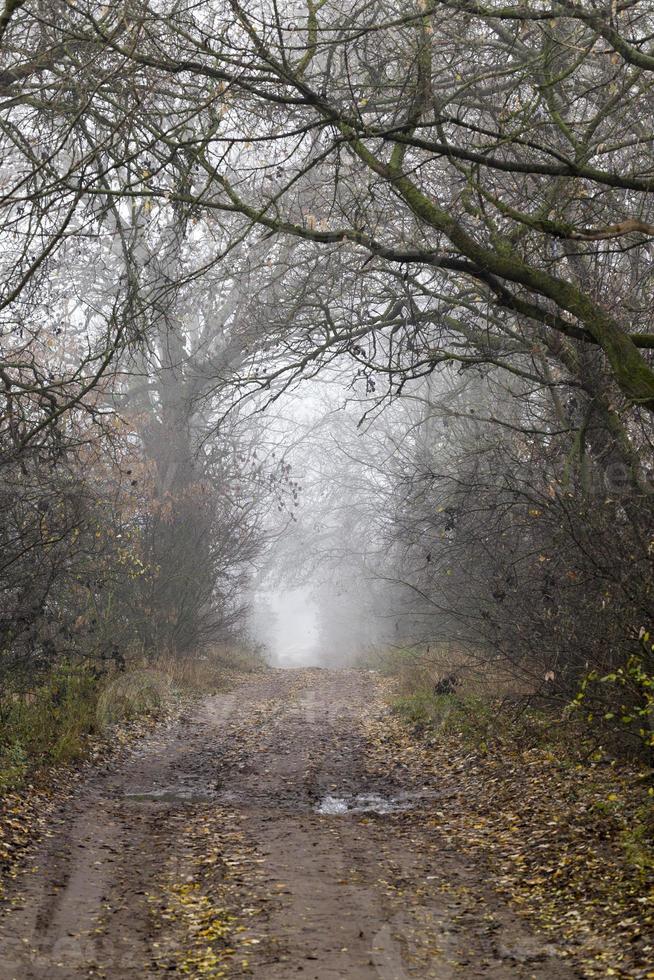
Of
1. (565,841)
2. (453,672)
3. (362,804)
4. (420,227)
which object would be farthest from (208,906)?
(453,672)

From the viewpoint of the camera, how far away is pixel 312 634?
79688 mm

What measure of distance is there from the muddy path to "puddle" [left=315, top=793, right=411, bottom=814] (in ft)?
0.06

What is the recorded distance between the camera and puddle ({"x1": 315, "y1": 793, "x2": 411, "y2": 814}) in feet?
28.3

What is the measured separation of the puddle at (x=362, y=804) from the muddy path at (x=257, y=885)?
19 mm

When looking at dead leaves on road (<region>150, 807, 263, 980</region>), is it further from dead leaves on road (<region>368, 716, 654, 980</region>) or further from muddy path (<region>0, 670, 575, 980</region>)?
dead leaves on road (<region>368, 716, 654, 980</region>)

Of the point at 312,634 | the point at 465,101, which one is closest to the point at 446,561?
the point at 465,101

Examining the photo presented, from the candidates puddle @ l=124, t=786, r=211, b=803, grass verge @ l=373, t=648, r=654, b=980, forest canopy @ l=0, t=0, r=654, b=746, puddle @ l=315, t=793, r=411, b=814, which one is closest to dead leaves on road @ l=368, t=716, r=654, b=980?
grass verge @ l=373, t=648, r=654, b=980

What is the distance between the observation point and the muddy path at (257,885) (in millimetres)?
5109

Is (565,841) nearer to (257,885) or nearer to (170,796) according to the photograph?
(257,885)

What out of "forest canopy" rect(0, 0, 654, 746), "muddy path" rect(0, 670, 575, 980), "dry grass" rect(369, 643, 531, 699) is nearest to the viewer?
"muddy path" rect(0, 670, 575, 980)

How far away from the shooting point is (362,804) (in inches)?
350

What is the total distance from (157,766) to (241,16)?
7.65 meters

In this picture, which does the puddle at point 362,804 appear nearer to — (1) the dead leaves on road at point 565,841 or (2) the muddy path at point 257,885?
(2) the muddy path at point 257,885

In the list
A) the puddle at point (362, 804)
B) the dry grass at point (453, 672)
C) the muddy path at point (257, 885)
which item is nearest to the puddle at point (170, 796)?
the muddy path at point (257, 885)
